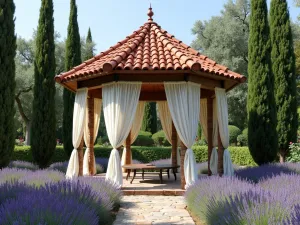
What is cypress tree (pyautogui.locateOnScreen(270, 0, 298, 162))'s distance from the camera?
1451cm

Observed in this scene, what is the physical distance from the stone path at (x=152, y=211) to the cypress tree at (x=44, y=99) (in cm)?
680

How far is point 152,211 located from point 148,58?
159 inches

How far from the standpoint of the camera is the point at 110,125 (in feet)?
28.8

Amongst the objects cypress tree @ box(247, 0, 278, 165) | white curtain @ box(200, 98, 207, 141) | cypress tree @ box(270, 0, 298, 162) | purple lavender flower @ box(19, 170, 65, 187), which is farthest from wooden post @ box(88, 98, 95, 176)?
cypress tree @ box(270, 0, 298, 162)

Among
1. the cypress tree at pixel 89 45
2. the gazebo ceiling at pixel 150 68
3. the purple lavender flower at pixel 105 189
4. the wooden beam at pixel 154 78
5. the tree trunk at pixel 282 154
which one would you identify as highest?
the cypress tree at pixel 89 45

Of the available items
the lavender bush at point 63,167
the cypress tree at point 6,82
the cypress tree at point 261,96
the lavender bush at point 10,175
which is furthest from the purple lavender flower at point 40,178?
the cypress tree at point 261,96

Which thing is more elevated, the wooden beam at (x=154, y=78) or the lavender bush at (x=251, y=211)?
the wooden beam at (x=154, y=78)

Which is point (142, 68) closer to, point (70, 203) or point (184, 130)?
point (184, 130)

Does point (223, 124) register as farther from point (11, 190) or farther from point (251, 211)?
point (11, 190)

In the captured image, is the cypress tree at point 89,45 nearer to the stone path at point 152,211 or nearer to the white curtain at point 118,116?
the white curtain at point 118,116

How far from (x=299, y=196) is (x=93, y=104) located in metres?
7.39

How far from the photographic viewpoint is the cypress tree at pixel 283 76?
14508mm

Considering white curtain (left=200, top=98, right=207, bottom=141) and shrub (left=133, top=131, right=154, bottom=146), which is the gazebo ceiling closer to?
white curtain (left=200, top=98, right=207, bottom=141)

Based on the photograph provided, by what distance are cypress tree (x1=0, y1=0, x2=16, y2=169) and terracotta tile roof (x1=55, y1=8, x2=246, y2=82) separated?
2.60 metres
